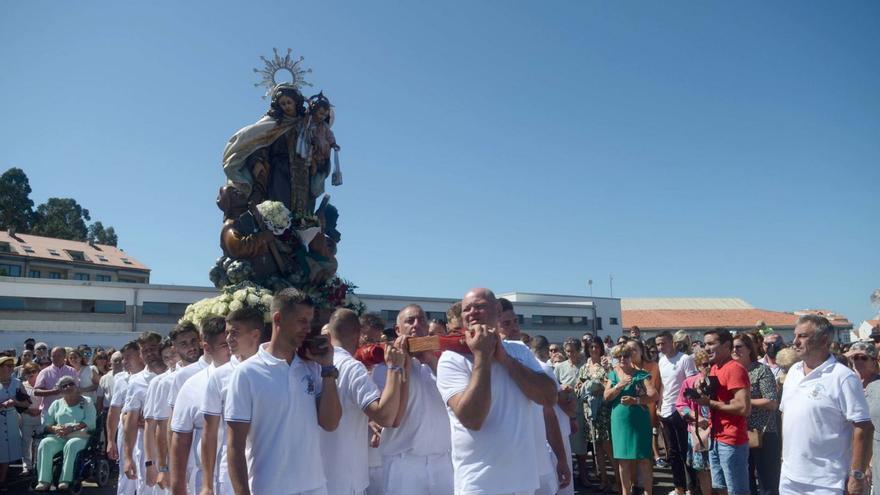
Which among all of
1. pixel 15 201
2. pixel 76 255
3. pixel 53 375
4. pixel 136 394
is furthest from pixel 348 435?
pixel 15 201

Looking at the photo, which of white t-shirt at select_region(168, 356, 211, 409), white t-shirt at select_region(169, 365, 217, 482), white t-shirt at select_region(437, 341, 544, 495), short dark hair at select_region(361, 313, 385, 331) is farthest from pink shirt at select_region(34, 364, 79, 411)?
white t-shirt at select_region(437, 341, 544, 495)

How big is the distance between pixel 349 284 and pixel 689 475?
6.35m

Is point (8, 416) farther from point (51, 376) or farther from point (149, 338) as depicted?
point (149, 338)

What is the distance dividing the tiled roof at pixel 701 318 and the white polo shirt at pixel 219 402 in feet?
178

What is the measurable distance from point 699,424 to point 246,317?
455 cm

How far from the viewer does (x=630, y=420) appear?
7.05 meters

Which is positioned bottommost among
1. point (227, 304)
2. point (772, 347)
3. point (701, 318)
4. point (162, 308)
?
point (772, 347)

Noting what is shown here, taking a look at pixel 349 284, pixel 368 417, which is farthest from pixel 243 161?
pixel 368 417

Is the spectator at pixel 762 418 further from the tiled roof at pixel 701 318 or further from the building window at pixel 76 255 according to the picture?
the building window at pixel 76 255

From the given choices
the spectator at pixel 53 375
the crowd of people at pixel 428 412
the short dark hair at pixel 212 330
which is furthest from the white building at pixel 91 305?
the short dark hair at pixel 212 330

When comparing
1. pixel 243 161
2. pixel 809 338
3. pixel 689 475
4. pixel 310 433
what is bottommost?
pixel 689 475

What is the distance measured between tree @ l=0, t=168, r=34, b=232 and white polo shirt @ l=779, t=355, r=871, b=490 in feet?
215

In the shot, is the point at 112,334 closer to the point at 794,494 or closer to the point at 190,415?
the point at 190,415

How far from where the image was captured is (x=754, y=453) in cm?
696
